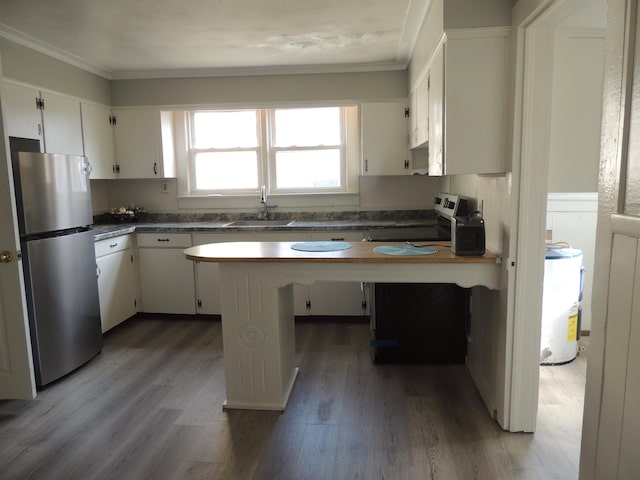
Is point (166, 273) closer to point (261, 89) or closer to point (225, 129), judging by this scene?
point (225, 129)

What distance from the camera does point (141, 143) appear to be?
4.16 metres

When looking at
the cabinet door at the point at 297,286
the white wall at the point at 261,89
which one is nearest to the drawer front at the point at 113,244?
the cabinet door at the point at 297,286

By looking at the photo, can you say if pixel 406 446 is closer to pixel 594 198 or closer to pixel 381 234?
pixel 381 234

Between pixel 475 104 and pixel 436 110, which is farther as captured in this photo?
pixel 436 110

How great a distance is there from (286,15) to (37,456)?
2.72m

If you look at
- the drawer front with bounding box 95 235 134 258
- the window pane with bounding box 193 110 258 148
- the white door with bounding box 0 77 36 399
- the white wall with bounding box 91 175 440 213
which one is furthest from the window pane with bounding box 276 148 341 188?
the white door with bounding box 0 77 36 399

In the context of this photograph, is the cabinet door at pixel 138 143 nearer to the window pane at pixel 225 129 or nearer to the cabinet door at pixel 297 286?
the window pane at pixel 225 129

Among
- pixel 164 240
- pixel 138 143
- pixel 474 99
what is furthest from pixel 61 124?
pixel 474 99

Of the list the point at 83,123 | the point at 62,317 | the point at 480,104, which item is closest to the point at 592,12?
the point at 480,104

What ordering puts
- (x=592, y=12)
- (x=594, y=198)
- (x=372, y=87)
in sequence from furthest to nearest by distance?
(x=372, y=87) → (x=594, y=198) → (x=592, y=12)

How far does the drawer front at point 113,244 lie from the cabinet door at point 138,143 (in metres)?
0.70

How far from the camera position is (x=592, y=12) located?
6.78ft

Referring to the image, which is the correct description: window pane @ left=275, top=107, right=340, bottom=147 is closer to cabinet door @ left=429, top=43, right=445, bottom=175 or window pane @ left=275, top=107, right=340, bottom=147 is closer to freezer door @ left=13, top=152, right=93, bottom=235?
cabinet door @ left=429, top=43, right=445, bottom=175

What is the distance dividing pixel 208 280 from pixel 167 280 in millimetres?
382
